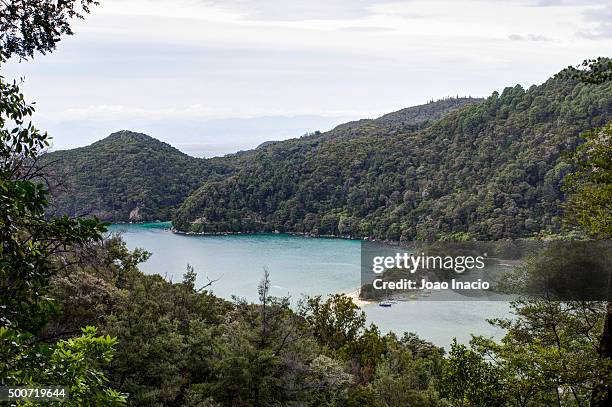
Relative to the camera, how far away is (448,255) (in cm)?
3672

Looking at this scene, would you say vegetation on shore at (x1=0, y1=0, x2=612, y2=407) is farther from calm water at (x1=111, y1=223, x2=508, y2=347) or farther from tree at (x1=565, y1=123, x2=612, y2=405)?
calm water at (x1=111, y1=223, x2=508, y2=347)

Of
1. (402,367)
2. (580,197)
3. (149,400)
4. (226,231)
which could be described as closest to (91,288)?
(149,400)

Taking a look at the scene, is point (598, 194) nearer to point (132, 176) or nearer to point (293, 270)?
point (293, 270)

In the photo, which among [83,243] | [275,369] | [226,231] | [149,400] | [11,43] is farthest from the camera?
[226,231]

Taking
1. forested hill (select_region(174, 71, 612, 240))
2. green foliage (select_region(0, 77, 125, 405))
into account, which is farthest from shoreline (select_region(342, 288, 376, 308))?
green foliage (select_region(0, 77, 125, 405))

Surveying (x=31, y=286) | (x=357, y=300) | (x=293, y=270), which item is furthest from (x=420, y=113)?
(x=31, y=286)

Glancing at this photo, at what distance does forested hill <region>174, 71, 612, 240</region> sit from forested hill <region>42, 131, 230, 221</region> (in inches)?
207

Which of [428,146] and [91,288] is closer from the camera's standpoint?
[91,288]

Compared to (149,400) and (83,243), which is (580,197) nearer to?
(83,243)

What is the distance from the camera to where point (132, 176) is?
61750 millimetres

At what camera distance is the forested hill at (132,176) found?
57969 mm

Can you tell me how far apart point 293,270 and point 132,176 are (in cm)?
2955

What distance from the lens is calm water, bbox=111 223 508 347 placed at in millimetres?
26984

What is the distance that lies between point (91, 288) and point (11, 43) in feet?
24.3
